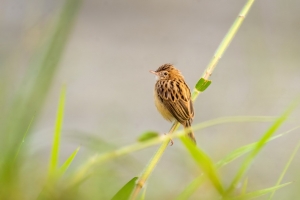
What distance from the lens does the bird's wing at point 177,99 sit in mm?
1685

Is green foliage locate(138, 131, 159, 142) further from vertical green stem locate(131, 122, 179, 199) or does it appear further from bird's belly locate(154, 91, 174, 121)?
bird's belly locate(154, 91, 174, 121)

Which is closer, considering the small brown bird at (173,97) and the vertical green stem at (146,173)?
the vertical green stem at (146,173)

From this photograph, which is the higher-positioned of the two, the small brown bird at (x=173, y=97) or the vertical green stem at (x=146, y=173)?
the small brown bird at (x=173, y=97)

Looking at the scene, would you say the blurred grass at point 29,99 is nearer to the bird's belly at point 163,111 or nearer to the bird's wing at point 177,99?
the bird's wing at point 177,99

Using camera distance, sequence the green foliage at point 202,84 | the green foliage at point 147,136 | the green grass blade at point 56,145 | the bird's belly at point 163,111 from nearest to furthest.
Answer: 1. the green foliage at point 147,136
2. the green grass blade at point 56,145
3. the green foliage at point 202,84
4. the bird's belly at point 163,111

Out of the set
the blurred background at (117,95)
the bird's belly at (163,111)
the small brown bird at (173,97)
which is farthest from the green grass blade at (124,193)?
the bird's belly at (163,111)

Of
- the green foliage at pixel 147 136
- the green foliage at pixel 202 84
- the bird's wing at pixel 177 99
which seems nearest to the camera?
the green foliage at pixel 147 136

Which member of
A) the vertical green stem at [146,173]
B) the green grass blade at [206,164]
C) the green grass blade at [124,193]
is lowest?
the green grass blade at [206,164]

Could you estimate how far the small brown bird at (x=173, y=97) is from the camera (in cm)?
169

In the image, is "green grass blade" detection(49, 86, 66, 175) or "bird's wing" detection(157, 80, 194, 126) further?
"bird's wing" detection(157, 80, 194, 126)

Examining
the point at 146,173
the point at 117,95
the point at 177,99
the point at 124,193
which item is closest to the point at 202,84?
the point at 146,173

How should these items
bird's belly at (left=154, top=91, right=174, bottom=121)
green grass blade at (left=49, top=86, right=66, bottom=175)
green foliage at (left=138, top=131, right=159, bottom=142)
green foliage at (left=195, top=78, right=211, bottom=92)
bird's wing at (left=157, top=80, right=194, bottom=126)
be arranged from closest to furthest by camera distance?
green foliage at (left=138, top=131, right=159, bottom=142) < green grass blade at (left=49, top=86, right=66, bottom=175) < green foliage at (left=195, top=78, right=211, bottom=92) < bird's wing at (left=157, top=80, right=194, bottom=126) < bird's belly at (left=154, top=91, right=174, bottom=121)

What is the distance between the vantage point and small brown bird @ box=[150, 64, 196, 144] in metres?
1.69

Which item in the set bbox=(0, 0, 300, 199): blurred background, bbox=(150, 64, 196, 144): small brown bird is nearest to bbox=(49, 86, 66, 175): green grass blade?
bbox=(0, 0, 300, 199): blurred background
